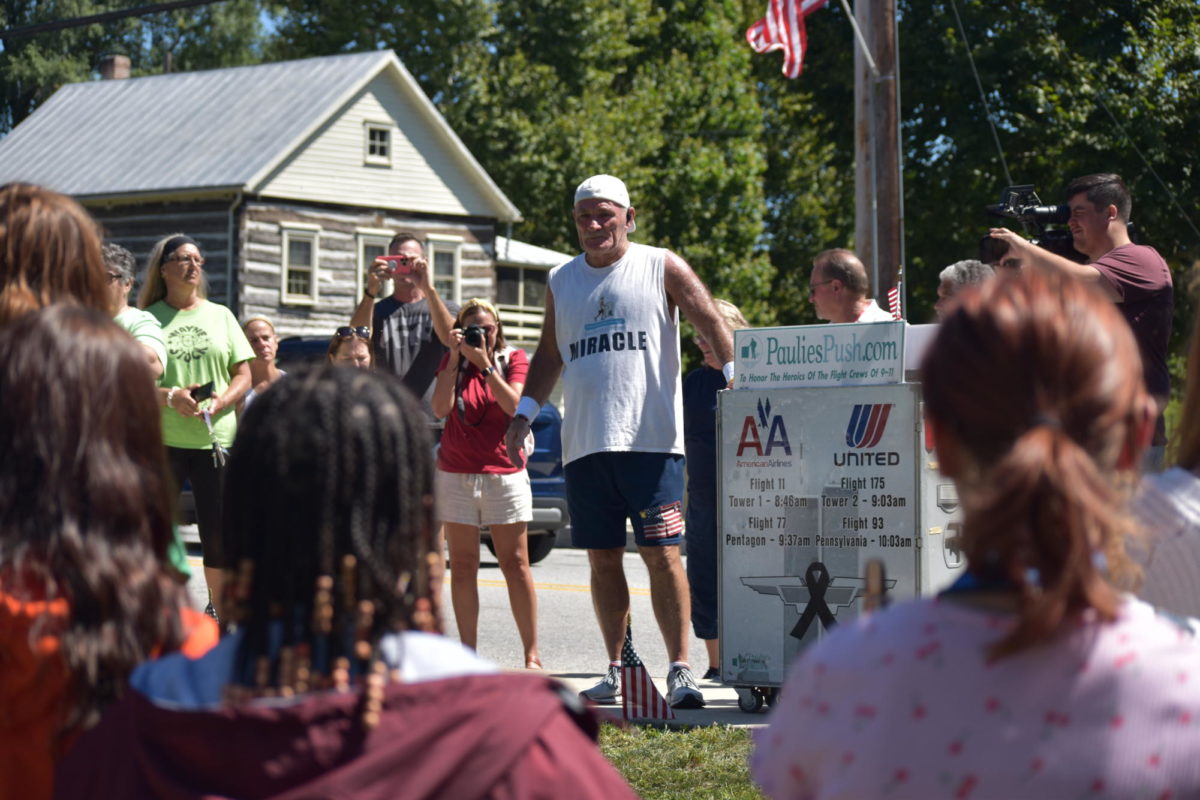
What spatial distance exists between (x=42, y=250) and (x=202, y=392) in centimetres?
379

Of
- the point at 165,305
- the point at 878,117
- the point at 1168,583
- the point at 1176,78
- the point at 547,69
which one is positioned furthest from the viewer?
the point at 547,69

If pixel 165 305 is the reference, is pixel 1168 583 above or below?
below

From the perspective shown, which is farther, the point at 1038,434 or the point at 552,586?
the point at 552,586

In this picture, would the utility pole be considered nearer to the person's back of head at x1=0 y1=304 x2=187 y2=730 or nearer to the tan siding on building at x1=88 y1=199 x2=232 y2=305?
the person's back of head at x1=0 y1=304 x2=187 y2=730

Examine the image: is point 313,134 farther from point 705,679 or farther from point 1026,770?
point 1026,770

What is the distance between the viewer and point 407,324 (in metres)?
7.96

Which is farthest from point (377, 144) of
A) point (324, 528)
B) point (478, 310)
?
point (324, 528)

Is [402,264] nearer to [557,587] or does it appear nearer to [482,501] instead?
[482,501]

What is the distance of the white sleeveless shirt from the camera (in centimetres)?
642

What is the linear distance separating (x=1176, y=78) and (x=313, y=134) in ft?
60.8

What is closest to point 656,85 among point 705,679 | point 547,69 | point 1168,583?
point 547,69

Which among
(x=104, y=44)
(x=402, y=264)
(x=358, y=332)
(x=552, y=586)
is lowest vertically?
(x=552, y=586)

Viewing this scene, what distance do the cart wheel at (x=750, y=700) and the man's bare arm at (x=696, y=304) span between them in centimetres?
138

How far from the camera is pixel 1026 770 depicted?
1845mm
